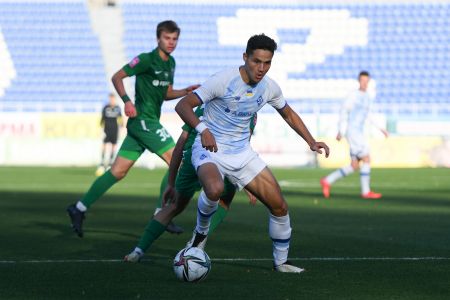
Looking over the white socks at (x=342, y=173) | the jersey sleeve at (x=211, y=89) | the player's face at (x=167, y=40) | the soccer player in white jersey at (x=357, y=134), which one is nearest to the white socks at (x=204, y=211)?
the jersey sleeve at (x=211, y=89)

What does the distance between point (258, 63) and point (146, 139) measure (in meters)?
3.75

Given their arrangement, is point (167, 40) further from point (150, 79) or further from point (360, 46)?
point (360, 46)

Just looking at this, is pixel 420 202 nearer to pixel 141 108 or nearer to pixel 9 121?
pixel 141 108

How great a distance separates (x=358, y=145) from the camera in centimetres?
1833

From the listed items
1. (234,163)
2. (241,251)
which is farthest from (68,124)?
(234,163)

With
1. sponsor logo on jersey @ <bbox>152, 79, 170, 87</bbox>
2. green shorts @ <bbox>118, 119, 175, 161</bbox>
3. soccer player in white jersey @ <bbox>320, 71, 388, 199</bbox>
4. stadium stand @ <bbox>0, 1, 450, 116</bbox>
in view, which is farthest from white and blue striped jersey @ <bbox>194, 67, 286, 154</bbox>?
stadium stand @ <bbox>0, 1, 450, 116</bbox>

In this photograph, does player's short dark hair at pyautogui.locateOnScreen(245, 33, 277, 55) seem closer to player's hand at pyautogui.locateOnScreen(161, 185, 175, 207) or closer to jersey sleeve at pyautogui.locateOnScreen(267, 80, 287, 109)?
jersey sleeve at pyautogui.locateOnScreen(267, 80, 287, 109)

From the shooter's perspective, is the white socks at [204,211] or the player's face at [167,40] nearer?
the white socks at [204,211]

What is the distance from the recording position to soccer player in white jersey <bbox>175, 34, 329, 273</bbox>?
7.54 metres

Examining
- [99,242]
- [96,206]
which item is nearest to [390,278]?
[99,242]

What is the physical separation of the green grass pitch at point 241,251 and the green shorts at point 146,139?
91 cm

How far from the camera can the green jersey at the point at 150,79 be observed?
10.6 m

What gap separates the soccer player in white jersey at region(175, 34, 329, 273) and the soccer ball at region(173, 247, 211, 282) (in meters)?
0.44

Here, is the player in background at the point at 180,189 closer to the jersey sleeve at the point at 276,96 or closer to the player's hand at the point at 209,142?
the jersey sleeve at the point at 276,96
